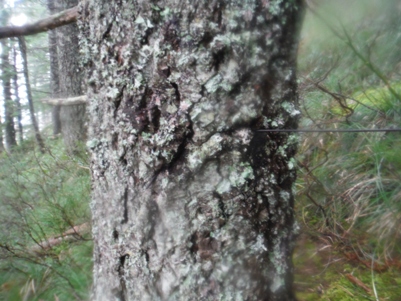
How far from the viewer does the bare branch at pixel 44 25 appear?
4.32 ft

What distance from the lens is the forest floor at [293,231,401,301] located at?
109 centimetres

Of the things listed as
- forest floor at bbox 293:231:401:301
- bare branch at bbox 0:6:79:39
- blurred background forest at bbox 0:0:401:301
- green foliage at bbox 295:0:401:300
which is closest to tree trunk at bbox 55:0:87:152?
blurred background forest at bbox 0:0:401:301

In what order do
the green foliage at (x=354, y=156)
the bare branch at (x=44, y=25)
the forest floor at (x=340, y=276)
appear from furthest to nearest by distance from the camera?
the bare branch at (x=44, y=25) < the green foliage at (x=354, y=156) < the forest floor at (x=340, y=276)

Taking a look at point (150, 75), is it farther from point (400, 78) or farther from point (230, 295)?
point (400, 78)

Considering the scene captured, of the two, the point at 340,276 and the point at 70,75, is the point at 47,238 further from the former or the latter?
the point at 70,75

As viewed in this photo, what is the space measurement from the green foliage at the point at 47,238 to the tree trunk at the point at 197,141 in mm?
674

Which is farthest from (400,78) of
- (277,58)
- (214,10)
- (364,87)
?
(214,10)

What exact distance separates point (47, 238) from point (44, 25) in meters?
1.21

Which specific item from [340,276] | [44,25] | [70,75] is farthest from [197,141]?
[70,75]

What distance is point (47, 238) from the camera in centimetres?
198

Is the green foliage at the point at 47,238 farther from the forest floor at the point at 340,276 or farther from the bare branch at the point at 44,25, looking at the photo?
the bare branch at the point at 44,25

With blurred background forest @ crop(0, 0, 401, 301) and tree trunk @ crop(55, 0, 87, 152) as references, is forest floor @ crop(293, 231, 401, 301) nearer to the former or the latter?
blurred background forest @ crop(0, 0, 401, 301)

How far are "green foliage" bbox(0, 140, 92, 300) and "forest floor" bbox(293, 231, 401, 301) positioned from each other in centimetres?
86

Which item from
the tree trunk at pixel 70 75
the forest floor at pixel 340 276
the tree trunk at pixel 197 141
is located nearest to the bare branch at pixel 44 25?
the tree trunk at pixel 197 141
